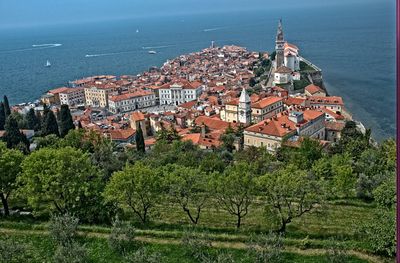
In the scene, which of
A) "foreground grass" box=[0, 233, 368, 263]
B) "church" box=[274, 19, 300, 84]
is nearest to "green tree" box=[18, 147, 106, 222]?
"foreground grass" box=[0, 233, 368, 263]

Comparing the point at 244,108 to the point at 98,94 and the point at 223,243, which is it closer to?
the point at 98,94

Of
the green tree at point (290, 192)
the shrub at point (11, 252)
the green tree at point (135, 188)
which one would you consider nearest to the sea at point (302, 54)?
the green tree at point (290, 192)

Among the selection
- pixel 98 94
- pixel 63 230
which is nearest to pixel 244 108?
pixel 98 94

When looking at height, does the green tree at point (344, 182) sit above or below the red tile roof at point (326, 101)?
above

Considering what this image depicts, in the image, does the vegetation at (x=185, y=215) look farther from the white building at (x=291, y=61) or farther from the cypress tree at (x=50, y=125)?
the white building at (x=291, y=61)

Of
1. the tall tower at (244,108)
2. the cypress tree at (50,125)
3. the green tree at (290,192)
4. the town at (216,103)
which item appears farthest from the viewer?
the tall tower at (244,108)

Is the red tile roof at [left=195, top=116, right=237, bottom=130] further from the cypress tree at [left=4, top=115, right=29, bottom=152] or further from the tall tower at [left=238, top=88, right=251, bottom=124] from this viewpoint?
the cypress tree at [left=4, top=115, right=29, bottom=152]

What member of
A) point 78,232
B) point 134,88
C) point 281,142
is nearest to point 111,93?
point 134,88
